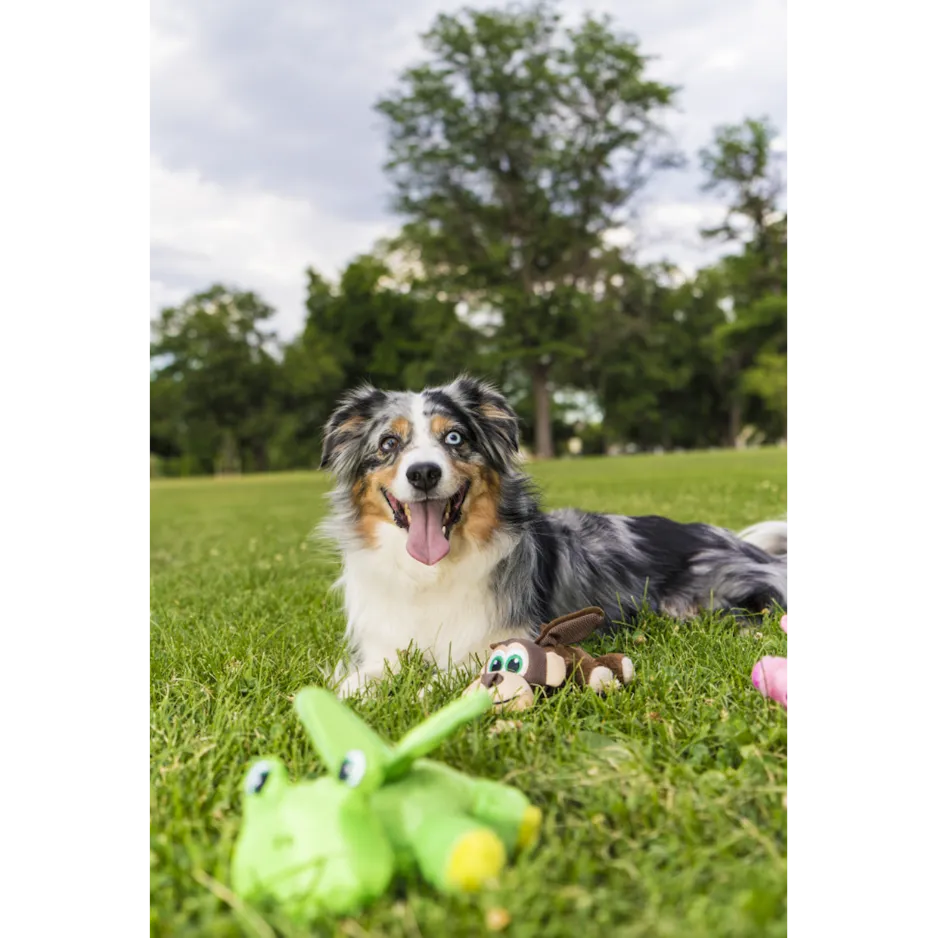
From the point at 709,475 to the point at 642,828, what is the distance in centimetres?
448

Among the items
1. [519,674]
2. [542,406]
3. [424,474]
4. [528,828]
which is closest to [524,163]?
[542,406]

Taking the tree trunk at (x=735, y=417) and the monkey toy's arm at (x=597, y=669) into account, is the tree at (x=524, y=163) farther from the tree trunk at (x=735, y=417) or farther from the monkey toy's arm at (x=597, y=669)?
the monkey toy's arm at (x=597, y=669)

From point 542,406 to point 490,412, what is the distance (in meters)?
0.92

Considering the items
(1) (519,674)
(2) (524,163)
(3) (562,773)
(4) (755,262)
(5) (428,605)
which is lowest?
(3) (562,773)

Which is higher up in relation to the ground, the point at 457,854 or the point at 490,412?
the point at 490,412

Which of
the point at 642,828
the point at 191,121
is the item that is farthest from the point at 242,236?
the point at 642,828

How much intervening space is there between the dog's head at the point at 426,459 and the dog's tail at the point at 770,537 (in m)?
1.68

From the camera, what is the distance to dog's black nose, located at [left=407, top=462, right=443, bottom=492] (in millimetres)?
2873

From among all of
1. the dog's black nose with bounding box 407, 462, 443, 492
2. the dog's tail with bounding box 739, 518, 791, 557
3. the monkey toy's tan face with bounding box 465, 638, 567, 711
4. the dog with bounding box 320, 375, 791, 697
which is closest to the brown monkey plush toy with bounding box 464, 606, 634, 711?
the monkey toy's tan face with bounding box 465, 638, 567, 711

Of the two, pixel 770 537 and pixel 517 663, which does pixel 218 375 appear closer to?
pixel 517 663

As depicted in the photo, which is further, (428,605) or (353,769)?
(428,605)

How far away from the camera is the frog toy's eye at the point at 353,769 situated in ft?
5.39

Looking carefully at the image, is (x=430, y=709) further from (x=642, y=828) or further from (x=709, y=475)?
(x=709, y=475)

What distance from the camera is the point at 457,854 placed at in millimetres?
1521
